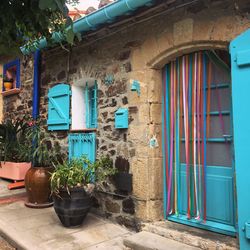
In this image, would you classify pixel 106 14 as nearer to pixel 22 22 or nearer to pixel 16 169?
pixel 22 22

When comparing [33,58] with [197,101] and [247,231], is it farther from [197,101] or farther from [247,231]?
[247,231]

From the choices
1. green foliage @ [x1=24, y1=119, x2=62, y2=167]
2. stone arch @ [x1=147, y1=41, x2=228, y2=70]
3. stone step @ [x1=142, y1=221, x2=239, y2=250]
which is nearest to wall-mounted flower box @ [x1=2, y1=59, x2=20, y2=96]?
green foliage @ [x1=24, y1=119, x2=62, y2=167]

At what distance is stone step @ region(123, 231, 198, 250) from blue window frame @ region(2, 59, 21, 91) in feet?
14.5

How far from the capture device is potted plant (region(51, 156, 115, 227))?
365 centimetres

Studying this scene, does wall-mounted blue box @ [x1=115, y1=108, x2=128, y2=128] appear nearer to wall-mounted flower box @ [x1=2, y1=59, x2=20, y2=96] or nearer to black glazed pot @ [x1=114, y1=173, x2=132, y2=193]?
black glazed pot @ [x1=114, y1=173, x2=132, y2=193]

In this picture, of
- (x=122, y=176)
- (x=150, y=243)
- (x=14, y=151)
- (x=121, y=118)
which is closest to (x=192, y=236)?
(x=150, y=243)

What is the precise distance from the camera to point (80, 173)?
3.81 metres

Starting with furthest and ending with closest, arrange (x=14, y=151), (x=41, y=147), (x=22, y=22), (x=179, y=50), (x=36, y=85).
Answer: (x=14, y=151), (x=36, y=85), (x=41, y=147), (x=179, y=50), (x=22, y=22)

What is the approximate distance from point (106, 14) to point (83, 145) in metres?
1.98

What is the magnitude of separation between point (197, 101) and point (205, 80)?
0.84ft

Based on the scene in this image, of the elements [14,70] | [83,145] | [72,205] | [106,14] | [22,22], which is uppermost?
[14,70]

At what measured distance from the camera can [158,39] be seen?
355 cm

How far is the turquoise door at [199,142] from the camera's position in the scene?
10.5ft

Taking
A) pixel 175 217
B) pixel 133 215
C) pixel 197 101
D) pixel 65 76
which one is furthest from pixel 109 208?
Result: pixel 65 76
